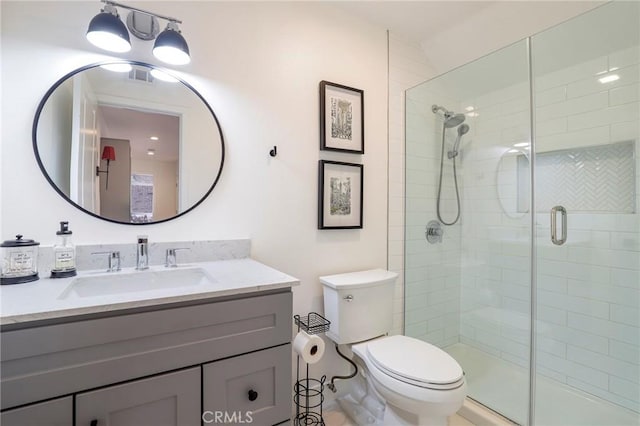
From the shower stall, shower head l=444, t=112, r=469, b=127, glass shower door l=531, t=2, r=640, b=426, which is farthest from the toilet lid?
shower head l=444, t=112, r=469, b=127

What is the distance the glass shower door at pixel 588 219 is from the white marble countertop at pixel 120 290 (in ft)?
5.68

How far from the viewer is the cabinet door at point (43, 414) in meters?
0.72

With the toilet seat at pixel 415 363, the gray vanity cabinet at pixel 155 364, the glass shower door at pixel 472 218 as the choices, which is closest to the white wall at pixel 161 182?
the gray vanity cabinet at pixel 155 364

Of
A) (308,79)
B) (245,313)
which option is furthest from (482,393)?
(308,79)

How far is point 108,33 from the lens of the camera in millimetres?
1164

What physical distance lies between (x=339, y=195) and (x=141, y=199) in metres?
1.06

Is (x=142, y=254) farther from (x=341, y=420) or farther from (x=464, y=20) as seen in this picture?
(x=464, y=20)

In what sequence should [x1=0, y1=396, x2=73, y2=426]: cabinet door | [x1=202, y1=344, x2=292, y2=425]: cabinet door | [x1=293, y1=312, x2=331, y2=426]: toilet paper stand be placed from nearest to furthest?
[x1=0, y1=396, x2=73, y2=426]: cabinet door → [x1=202, y1=344, x2=292, y2=425]: cabinet door → [x1=293, y1=312, x2=331, y2=426]: toilet paper stand

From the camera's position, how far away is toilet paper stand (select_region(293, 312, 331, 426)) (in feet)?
5.12

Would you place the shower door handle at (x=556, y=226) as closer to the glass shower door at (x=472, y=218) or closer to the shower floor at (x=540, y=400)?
the glass shower door at (x=472, y=218)

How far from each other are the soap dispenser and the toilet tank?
1.13 m

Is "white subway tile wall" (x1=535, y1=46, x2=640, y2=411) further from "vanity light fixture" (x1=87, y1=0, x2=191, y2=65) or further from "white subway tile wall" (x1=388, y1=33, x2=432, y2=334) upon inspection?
"vanity light fixture" (x1=87, y1=0, x2=191, y2=65)

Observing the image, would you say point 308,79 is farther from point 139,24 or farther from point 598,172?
Result: point 598,172

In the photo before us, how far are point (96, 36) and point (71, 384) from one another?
1232 millimetres
